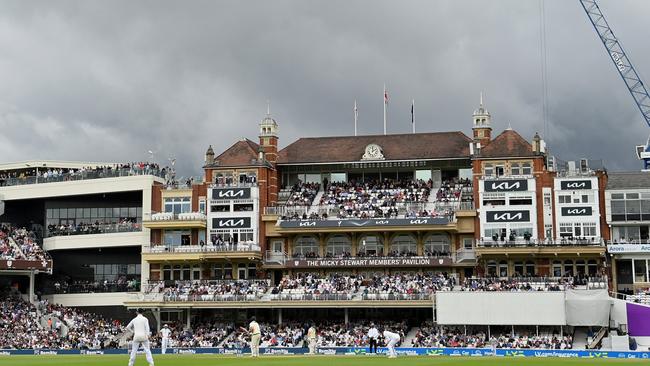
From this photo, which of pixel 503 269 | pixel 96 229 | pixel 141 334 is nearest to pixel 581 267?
pixel 503 269

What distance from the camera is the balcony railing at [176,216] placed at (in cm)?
7562

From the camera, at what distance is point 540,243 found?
225 ft

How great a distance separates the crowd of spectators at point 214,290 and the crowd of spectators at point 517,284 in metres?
15.7

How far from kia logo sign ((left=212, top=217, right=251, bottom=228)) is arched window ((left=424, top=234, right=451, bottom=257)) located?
45.9 feet

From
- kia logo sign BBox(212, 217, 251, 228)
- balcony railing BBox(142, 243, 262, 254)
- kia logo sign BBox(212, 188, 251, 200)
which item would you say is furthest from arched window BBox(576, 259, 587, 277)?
kia logo sign BBox(212, 188, 251, 200)

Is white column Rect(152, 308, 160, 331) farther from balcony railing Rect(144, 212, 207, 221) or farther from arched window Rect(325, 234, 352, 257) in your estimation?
arched window Rect(325, 234, 352, 257)

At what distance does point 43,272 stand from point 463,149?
1390 inches

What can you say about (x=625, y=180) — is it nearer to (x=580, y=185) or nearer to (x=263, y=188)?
(x=580, y=185)

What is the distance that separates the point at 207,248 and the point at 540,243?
993 inches

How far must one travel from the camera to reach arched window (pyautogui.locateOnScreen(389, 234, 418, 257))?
73.4m

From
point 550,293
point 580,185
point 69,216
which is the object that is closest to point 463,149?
point 580,185

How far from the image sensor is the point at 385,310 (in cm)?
7175

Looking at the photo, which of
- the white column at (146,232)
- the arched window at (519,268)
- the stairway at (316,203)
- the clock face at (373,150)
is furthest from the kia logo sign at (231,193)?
the arched window at (519,268)

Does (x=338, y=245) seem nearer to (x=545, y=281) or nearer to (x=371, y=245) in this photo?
(x=371, y=245)
